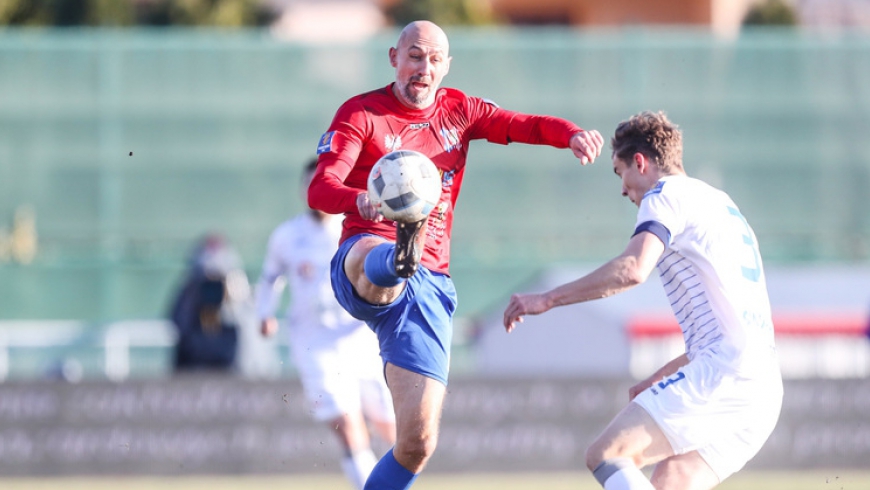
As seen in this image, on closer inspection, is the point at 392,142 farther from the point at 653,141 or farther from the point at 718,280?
the point at 718,280

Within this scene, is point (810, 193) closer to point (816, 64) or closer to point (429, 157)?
point (816, 64)

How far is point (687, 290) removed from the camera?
5.50m

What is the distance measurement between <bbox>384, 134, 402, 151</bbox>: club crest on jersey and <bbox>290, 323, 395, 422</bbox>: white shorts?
283 cm

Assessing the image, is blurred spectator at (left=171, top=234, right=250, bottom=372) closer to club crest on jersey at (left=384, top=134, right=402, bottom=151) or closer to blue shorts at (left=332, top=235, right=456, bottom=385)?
blue shorts at (left=332, top=235, right=456, bottom=385)

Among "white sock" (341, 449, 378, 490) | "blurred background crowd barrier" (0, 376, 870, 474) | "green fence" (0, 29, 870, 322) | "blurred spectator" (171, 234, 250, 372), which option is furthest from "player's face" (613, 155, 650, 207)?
"green fence" (0, 29, 870, 322)

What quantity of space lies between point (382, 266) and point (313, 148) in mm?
9762

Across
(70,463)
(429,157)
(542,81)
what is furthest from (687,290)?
(542,81)

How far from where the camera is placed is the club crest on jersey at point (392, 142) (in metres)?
5.97

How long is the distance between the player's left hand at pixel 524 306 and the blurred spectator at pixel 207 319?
8366 mm

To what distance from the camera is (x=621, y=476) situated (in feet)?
17.1

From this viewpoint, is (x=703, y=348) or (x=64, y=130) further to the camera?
(x=64, y=130)

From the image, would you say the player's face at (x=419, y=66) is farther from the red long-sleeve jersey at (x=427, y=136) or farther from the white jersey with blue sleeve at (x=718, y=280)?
the white jersey with blue sleeve at (x=718, y=280)

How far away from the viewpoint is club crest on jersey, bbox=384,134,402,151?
597 centimetres

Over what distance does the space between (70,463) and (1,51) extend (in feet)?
19.9
